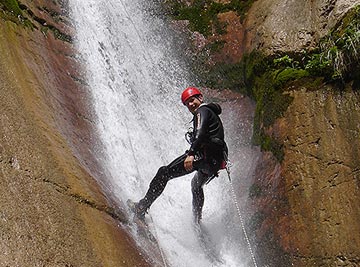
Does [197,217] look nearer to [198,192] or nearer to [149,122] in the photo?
[198,192]

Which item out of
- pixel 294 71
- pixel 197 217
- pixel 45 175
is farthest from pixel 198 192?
pixel 294 71

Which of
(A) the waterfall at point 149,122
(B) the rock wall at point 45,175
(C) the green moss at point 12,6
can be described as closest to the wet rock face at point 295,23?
(A) the waterfall at point 149,122

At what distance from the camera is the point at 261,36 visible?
1035cm

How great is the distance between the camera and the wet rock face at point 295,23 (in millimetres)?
9258

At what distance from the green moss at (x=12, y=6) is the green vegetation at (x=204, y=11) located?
216 inches

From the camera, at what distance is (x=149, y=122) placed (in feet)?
33.4

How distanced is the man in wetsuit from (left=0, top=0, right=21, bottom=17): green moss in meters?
3.42

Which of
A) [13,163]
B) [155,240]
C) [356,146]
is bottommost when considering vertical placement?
[155,240]

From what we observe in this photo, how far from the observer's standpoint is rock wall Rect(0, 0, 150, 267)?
15.8 ft

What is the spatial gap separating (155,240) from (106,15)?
7.31 metres

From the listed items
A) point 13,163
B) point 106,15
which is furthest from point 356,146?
point 106,15

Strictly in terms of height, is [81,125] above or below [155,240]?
above

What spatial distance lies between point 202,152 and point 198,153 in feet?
0.22

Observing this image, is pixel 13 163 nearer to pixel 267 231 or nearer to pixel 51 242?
pixel 51 242
